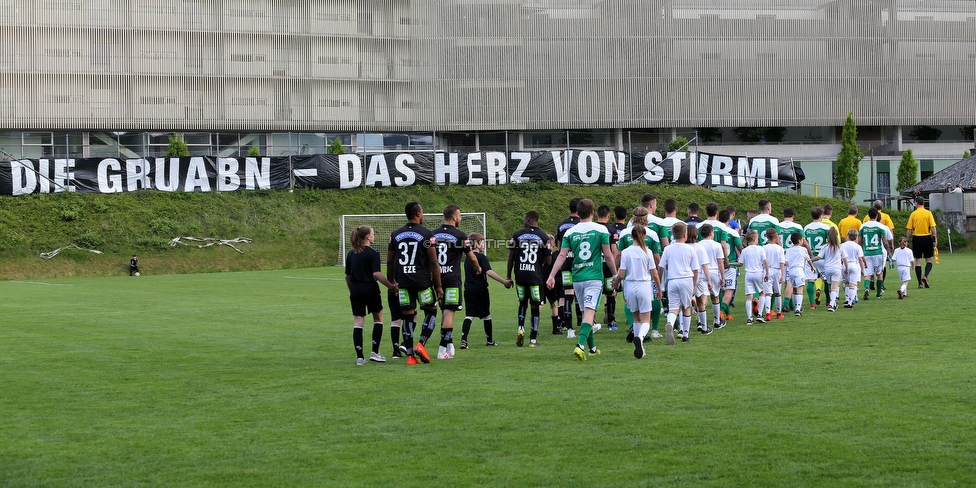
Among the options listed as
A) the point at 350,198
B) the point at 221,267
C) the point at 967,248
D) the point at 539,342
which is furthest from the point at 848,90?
the point at 539,342

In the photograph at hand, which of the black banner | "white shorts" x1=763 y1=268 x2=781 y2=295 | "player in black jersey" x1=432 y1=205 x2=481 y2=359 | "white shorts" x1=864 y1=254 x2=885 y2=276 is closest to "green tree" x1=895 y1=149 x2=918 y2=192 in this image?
the black banner

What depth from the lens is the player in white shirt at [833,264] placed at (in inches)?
754

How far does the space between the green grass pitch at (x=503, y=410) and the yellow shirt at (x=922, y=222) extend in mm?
8443

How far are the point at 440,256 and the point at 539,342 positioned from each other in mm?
2697

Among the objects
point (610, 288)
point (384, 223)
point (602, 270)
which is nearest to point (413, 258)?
point (602, 270)

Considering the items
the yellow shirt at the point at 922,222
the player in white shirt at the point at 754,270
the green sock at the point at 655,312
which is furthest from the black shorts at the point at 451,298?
the yellow shirt at the point at 922,222

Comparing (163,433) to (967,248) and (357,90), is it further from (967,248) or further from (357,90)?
(357,90)

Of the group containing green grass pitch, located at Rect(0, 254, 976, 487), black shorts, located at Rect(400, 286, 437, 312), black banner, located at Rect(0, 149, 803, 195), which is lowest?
green grass pitch, located at Rect(0, 254, 976, 487)

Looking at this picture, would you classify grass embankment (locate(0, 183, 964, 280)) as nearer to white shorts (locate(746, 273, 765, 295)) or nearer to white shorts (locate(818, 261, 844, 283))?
white shorts (locate(818, 261, 844, 283))

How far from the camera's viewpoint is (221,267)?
42812 mm

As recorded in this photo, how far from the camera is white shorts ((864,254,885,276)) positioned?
21250 mm

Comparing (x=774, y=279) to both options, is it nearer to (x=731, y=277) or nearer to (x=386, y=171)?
(x=731, y=277)

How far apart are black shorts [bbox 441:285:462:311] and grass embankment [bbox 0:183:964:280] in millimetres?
31271

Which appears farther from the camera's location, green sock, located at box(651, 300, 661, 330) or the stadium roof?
the stadium roof
